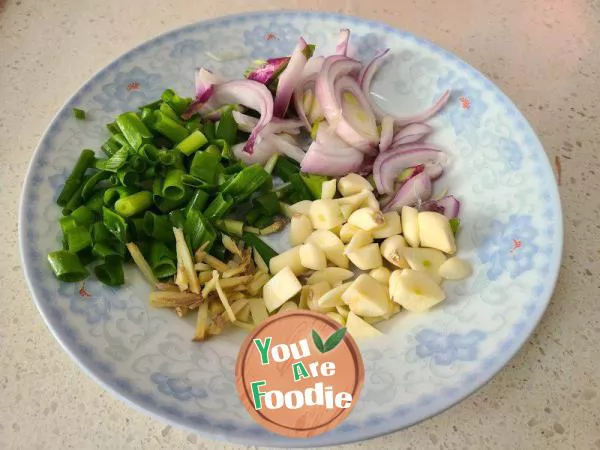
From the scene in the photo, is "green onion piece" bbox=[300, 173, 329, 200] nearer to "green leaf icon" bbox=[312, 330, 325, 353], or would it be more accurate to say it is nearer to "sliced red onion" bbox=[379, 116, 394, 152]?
"sliced red onion" bbox=[379, 116, 394, 152]

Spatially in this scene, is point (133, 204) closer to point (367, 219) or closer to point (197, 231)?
point (197, 231)

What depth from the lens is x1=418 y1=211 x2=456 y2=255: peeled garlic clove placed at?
0.99 m

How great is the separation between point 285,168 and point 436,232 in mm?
347

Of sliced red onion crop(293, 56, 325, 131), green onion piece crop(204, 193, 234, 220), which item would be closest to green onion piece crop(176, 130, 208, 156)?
green onion piece crop(204, 193, 234, 220)

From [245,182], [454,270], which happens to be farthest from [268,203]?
[454,270]

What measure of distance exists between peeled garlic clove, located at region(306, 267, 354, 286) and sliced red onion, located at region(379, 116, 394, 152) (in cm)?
29

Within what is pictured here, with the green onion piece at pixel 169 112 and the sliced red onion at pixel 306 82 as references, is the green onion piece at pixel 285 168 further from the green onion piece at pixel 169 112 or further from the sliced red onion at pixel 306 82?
the green onion piece at pixel 169 112

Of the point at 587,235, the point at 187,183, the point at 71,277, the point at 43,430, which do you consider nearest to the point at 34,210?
the point at 71,277

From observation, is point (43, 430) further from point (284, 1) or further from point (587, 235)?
point (284, 1)

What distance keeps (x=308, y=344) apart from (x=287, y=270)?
0.14 m

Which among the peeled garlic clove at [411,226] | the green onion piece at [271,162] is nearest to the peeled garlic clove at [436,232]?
the peeled garlic clove at [411,226]

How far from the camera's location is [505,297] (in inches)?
36.0

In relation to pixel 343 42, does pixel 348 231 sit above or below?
below

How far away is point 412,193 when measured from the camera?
109cm
